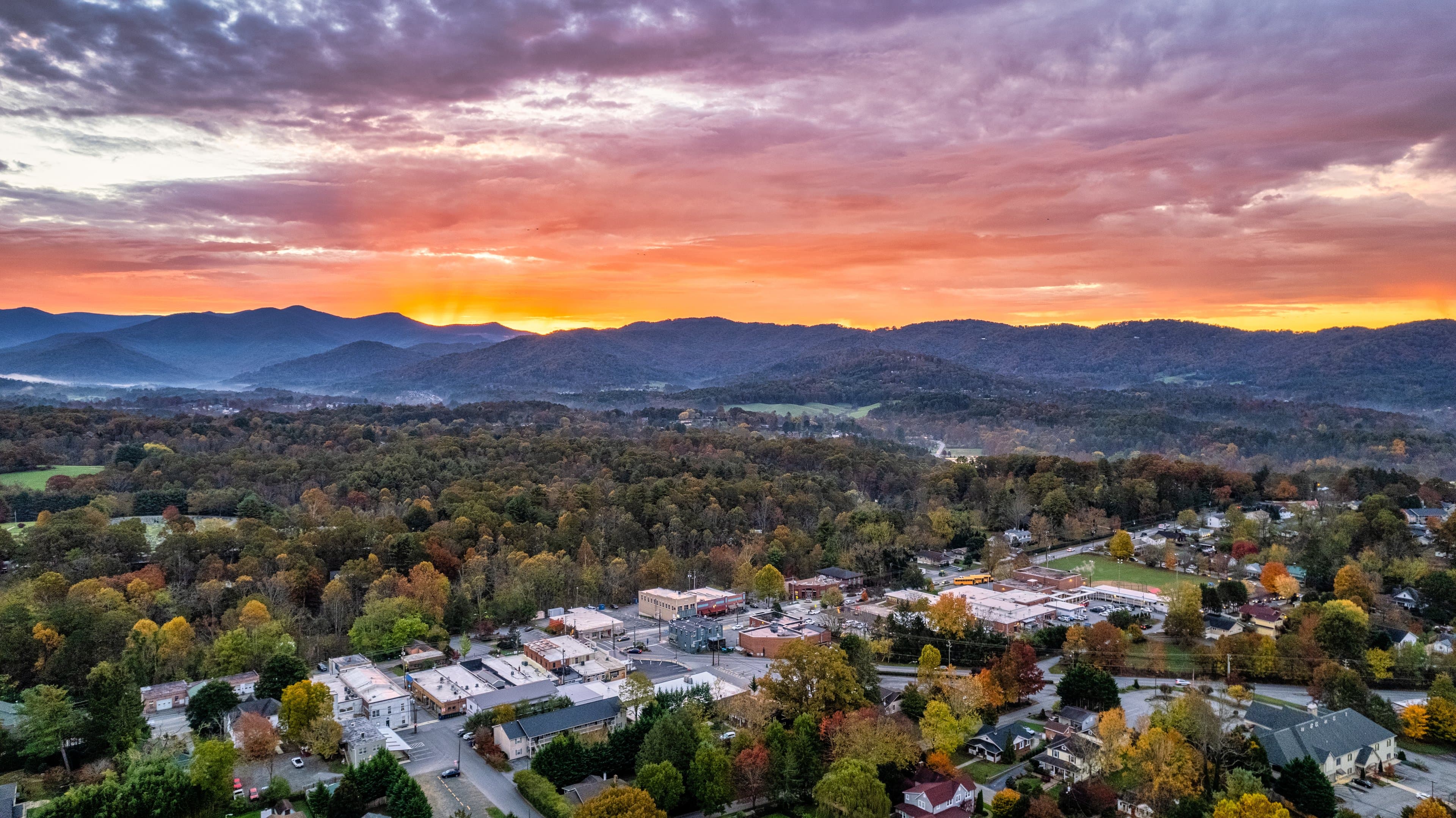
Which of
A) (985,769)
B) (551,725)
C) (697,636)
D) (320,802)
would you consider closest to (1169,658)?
(985,769)

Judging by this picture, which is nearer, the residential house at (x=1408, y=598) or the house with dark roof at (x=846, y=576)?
the residential house at (x=1408, y=598)

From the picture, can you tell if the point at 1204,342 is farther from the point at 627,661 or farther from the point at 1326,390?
the point at 627,661

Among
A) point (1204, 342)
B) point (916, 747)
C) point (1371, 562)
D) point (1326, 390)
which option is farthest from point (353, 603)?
point (1204, 342)

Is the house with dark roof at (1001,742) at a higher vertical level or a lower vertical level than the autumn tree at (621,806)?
lower

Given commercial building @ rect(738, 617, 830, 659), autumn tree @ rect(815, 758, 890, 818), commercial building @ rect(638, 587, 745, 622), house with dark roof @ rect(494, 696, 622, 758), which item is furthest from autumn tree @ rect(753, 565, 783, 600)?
autumn tree @ rect(815, 758, 890, 818)

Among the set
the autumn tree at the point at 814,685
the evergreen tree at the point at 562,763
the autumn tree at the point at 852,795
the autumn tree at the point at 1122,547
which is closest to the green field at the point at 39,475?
the evergreen tree at the point at 562,763

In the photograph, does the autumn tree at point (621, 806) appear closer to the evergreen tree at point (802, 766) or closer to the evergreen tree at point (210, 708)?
the evergreen tree at point (802, 766)
